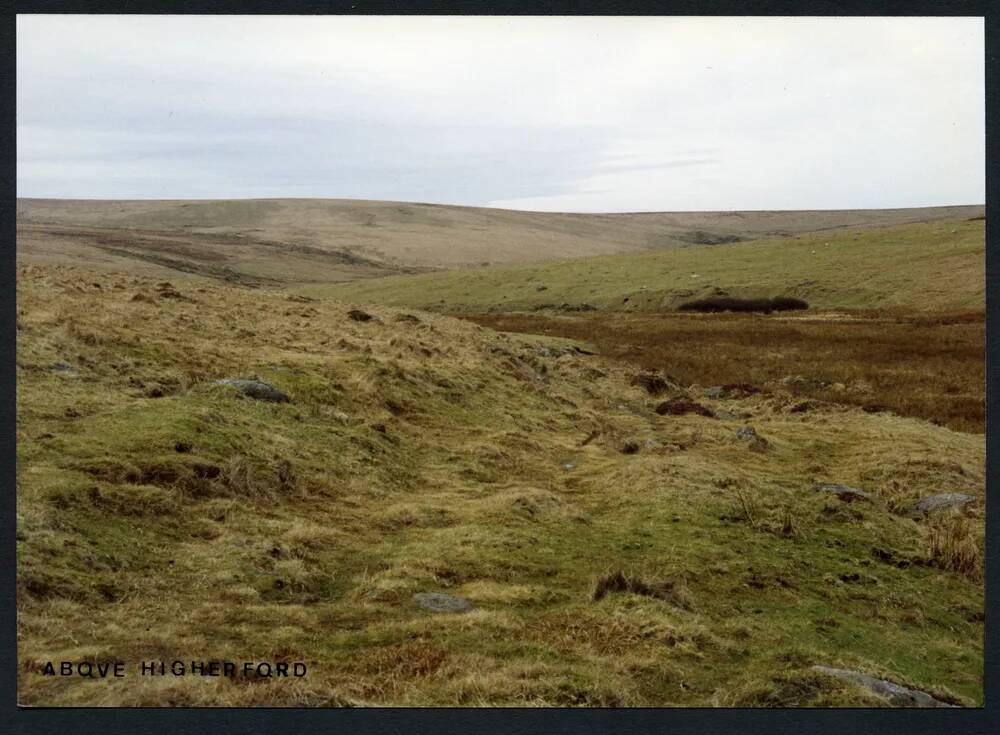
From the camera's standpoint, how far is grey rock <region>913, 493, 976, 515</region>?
1738 centimetres

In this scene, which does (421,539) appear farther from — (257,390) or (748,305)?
(748,305)

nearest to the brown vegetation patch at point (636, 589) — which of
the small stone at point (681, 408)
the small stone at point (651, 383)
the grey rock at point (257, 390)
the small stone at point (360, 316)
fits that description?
the grey rock at point (257, 390)

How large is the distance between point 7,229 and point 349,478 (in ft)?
28.8

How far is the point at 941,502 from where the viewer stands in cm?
1758

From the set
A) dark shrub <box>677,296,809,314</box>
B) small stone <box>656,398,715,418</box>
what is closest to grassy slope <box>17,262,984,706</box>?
small stone <box>656,398,715,418</box>

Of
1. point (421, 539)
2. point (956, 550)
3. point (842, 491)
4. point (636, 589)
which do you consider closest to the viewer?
point (636, 589)

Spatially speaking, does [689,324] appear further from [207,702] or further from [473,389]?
[207,702]

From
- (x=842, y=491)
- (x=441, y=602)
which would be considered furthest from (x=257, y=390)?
(x=842, y=491)

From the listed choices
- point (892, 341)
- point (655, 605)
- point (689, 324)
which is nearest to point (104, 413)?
point (655, 605)

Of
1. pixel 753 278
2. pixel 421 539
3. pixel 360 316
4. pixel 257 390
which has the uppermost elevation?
pixel 753 278

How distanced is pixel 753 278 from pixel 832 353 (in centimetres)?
5175

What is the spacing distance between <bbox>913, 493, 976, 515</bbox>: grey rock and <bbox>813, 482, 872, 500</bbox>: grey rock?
40.5 inches

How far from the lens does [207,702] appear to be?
718 centimetres

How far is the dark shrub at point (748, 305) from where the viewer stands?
79.3 m
